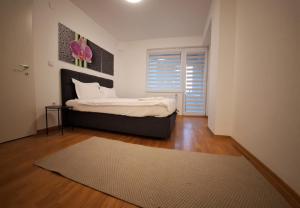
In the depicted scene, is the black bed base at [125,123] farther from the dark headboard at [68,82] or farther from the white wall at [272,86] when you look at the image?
the white wall at [272,86]

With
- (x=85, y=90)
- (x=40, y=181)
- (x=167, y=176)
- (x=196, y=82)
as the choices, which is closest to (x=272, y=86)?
(x=167, y=176)

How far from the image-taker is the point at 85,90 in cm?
279

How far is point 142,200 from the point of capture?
2.60 feet

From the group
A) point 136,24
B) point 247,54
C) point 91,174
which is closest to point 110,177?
point 91,174

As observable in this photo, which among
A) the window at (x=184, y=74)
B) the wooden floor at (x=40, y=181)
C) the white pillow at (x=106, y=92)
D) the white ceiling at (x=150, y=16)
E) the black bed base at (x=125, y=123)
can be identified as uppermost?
the white ceiling at (x=150, y=16)

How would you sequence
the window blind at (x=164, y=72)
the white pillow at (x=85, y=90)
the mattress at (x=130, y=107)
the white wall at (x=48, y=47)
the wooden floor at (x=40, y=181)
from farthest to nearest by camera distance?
1. the window blind at (x=164, y=72)
2. the white pillow at (x=85, y=90)
3. the white wall at (x=48, y=47)
4. the mattress at (x=130, y=107)
5. the wooden floor at (x=40, y=181)

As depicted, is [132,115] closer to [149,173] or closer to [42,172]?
[149,173]

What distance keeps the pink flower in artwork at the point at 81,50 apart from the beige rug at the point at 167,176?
226cm

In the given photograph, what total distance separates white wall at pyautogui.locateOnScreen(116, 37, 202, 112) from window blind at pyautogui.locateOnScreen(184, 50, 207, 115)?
42cm

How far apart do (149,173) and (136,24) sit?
387cm

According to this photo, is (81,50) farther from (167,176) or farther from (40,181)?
(167,176)

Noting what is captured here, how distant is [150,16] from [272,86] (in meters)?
3.13

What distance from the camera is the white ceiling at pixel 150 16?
2.73 meters

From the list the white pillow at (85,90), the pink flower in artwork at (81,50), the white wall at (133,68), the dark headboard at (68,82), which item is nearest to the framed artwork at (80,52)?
the pink flower in artwork at (81,50)
